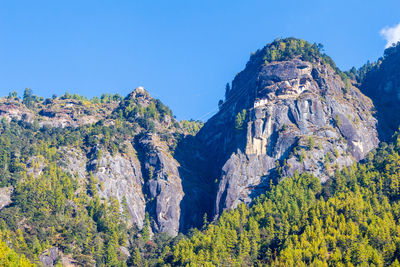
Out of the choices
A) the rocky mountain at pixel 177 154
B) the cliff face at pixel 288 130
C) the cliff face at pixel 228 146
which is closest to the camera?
the rocky mountain at pixel 177 154

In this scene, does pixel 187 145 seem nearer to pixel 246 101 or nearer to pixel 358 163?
pixel 246 101

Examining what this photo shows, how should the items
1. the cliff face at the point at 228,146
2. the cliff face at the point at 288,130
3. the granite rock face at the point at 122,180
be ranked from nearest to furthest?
the cliff face at the point at 288,130 < the granite rock face at the point at 122,180 < the cliff face at the point at 228,146

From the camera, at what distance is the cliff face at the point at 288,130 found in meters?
153

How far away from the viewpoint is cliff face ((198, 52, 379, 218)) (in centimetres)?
15300

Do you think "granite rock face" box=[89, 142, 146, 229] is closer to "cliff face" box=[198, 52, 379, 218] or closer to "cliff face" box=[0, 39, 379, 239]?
"cliff face" box=[0, 39, 379, 239]

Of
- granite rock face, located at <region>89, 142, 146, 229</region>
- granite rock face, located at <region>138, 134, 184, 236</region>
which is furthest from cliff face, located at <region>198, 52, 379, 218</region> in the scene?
granite rock face, located at <region>89, 142, 146, 229</region>

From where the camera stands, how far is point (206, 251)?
11531 cm

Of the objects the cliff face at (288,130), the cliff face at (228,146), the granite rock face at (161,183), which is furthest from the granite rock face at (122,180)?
the cliff face at (288,130)

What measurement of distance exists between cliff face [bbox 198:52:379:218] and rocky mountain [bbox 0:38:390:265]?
38cm

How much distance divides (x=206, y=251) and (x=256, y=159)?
167 feet

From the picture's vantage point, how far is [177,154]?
181 meters

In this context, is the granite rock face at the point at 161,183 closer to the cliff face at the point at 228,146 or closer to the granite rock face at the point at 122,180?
the cliff face at the point at 228,146

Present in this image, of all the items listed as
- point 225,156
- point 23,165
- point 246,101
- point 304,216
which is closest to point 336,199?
point 304,216

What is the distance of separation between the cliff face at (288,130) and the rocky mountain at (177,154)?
1.26ft
